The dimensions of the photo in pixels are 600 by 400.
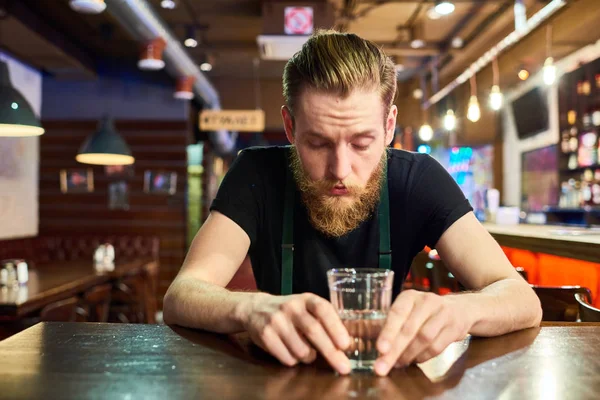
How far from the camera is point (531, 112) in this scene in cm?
909

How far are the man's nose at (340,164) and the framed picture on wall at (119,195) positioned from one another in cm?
771

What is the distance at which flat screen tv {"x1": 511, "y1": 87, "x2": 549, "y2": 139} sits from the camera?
28.8 ft

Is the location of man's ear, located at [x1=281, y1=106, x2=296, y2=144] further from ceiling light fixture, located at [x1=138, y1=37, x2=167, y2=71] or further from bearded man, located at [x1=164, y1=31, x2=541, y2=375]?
ceiling light fixture, located at [x1=138, y1=37, x2=167, y2=71]

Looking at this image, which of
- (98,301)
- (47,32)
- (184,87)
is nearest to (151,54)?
(47,32)

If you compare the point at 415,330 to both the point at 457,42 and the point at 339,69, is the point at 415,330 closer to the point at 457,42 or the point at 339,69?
the point at 339,69

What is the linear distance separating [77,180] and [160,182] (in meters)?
1.23

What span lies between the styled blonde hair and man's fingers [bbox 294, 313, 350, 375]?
758 millimetres

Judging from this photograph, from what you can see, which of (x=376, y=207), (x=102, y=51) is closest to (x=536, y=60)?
(x=102, y=51)

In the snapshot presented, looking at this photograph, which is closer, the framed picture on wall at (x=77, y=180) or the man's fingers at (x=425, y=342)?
the man's fingers at (x=425, y=342)

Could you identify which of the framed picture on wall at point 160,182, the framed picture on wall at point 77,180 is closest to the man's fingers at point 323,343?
the framed picture on wall at point 160,182

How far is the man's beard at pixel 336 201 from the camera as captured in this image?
1.51 meters

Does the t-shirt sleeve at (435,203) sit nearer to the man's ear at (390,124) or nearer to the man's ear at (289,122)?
the man's ear at (390,124)

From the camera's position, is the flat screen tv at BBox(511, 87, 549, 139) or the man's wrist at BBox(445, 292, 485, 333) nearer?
the man's wrist at BBox(445, 292, 485, 333)

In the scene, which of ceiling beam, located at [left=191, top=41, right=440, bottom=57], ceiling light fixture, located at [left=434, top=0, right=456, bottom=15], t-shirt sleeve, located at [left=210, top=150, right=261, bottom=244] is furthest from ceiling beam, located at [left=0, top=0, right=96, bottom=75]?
t-shirt sleeve, located at [left=210, top=150, right=261, bottom=244]
